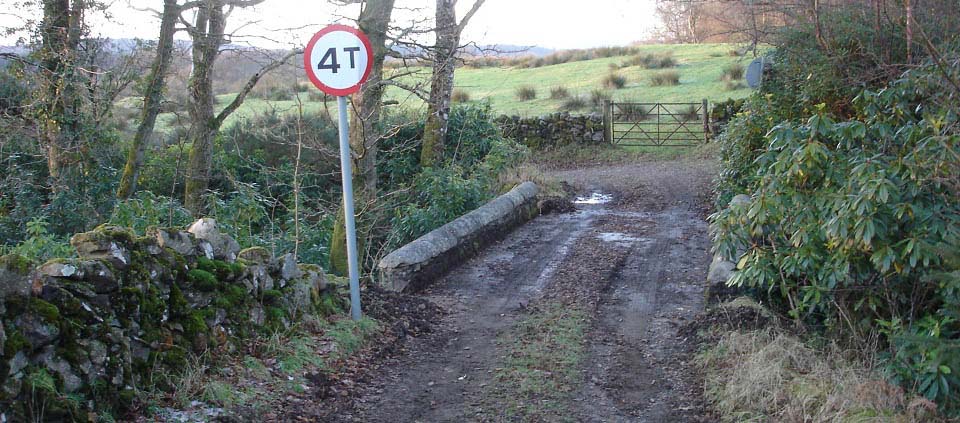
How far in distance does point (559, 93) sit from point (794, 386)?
31.0 meters

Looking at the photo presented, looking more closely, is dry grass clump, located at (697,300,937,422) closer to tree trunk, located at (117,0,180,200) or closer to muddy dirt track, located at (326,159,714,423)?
→ muddy dirt track, located at (326,159,714,423)

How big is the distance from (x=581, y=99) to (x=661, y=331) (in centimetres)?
2715

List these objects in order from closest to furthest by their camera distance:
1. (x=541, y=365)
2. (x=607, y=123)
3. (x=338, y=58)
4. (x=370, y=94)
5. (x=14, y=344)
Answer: (x=14, y=344) → (x=541, y=365) → (x=338, y=58) → (x=370, y=94) → (x=607, y=123)

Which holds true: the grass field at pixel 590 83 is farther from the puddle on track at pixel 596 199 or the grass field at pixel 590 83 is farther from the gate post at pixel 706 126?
the puddle on track at pixel 596 199

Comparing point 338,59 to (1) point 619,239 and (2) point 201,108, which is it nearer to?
(1) point 619,239

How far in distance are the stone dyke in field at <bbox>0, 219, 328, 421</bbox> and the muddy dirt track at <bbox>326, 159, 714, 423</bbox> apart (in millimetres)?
1114

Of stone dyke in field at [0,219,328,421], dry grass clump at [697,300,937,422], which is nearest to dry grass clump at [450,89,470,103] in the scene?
stone dyke in field at [0,219,328,421]

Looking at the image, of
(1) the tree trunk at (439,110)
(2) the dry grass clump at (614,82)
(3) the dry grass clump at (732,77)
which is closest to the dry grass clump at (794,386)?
(1) the tree trunk at (439,110)

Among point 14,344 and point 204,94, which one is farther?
point 204,94

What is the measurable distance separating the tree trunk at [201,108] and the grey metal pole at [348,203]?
336 inches

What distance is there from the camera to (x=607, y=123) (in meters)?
28.2

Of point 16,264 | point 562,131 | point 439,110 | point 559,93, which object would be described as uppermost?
point 559,93

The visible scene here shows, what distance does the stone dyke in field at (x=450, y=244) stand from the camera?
28.9ft

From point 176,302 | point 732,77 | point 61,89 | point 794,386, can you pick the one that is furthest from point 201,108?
point 732,77
